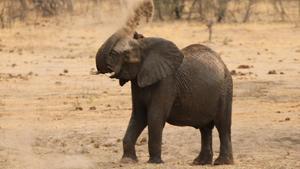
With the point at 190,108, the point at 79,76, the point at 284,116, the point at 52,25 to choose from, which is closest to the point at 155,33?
the point at 52,25

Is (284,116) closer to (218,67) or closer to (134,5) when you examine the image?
(218,67)

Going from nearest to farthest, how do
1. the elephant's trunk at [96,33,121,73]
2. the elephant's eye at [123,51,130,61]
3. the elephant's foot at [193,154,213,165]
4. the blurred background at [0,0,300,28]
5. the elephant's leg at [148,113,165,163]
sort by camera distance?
the elephant's trunk at [96,33,121,73] → the elephant's eye at [123,51,130,61] → the elephant's leg at [148,113,165,163] → the elephant's foot at [193,154,213,165] → the blurred background at [0,0,300,28]

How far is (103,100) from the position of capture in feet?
52.2

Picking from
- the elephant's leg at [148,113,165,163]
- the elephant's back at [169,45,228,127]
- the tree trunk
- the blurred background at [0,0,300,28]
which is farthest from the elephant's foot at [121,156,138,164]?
the tree trunk

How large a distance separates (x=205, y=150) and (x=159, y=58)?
1.26 m

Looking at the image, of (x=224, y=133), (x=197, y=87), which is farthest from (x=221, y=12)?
(x=197, y=87)

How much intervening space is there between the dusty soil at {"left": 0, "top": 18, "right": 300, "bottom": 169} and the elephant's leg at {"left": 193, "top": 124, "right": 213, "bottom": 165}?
1.00ft

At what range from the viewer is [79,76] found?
62.5 ft

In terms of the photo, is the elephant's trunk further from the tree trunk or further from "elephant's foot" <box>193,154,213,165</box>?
the tree trunk

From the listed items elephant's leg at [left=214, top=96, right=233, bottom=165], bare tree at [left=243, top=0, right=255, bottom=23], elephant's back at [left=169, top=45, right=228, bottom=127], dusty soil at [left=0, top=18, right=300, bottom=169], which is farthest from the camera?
bare tree at [left=243, top=0, right=255, bottom=23]

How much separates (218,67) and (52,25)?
16546mm

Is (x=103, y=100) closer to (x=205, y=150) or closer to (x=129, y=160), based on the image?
(x=205, y=150)

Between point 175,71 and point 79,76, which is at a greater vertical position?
point 175,71

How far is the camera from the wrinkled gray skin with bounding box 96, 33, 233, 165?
9.47m
